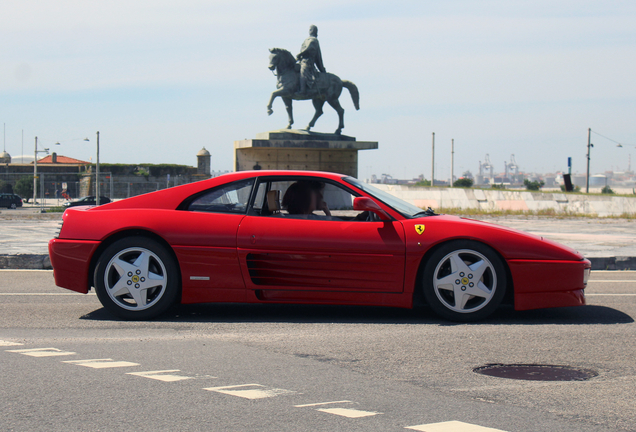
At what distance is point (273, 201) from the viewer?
598 centimetres

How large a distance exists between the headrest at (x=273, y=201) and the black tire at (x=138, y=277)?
93 cm

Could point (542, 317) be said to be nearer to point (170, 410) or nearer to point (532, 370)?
point (532, 370)

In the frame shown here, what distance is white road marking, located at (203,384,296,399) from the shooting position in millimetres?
3719

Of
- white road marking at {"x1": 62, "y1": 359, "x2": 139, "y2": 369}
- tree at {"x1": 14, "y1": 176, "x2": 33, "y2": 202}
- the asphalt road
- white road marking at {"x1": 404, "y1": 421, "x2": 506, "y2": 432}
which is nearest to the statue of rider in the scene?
the asphalt road

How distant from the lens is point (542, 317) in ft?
20.0

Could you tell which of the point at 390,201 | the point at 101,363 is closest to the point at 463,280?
the point at 390,201

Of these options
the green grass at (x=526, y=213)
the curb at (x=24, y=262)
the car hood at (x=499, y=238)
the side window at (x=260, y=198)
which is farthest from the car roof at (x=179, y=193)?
the green grass at (x=526, y=213)

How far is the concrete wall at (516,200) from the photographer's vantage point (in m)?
27.4

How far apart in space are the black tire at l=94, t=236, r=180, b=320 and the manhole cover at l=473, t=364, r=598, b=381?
8.82ft

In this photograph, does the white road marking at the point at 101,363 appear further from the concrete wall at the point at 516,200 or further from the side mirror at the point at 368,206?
the concrete wall at the point at 516,200

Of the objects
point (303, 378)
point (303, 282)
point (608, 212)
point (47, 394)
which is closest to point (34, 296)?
point (303, 282)

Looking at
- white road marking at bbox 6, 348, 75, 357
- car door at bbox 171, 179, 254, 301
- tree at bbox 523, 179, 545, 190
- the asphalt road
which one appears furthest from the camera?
tree at bbox 523, 179, 545, 190

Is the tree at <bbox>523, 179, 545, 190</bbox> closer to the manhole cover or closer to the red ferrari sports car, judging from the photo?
the red ferrari sports car

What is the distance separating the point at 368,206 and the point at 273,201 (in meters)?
0.85
